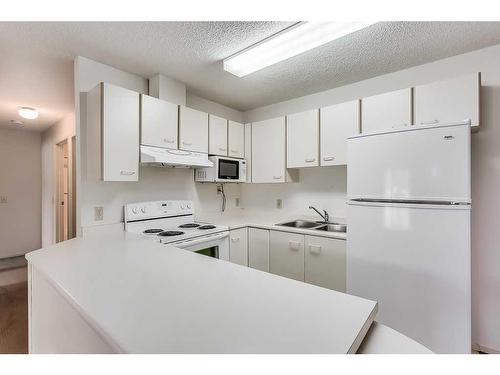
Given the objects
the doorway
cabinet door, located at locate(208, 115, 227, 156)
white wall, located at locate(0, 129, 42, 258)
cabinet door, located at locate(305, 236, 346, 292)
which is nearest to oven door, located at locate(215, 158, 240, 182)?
cabinet door, located at locate(208, 115, 227, 156)

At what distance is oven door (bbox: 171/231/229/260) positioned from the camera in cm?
205

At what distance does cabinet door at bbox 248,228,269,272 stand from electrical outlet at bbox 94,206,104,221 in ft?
4.62

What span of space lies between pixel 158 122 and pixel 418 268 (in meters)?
2.24

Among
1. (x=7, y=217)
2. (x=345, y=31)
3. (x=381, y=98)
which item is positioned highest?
(x=345, y=31)

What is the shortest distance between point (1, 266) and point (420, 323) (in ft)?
18.4

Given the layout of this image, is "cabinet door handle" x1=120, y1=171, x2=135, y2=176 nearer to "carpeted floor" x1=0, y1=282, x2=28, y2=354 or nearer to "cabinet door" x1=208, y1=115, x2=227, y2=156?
"cabinet door" x1=208, y1=115, x2=227, y2=156

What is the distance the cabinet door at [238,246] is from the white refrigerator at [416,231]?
113cm

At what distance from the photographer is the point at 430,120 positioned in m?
1.84

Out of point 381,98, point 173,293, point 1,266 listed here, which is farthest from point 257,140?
point 1,266

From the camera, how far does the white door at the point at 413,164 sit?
1.42 metres

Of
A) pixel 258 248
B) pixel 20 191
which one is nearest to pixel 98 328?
pixel 258 248

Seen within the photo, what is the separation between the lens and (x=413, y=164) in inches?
61.0

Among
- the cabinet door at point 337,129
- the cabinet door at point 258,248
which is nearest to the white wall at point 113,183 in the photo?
the cabinet door at point 258,248

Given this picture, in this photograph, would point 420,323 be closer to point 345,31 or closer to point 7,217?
point 345,31
